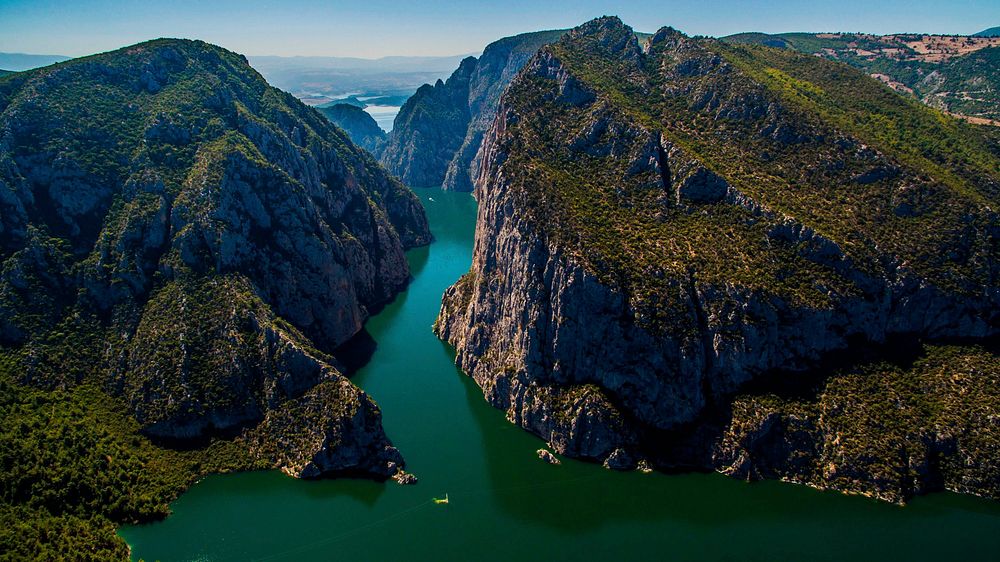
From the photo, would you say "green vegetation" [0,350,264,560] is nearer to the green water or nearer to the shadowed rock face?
the green water

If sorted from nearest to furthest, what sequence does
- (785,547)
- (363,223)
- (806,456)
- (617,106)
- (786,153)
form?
1. (785,547)
2. (806,456)
3. (786,153)
4. (617,106)
5. (363,223)

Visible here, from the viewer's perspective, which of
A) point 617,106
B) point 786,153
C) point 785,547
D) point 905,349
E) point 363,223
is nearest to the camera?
point 785,547

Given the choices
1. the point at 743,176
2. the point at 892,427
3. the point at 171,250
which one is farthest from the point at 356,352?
the point at 892,427

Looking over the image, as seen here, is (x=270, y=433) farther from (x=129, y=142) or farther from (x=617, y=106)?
(x=617, y=106)

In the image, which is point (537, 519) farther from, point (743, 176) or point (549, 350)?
point (743, 176)

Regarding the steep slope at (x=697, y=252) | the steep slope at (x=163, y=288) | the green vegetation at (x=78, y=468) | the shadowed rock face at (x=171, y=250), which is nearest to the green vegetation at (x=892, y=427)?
the steep slope at (x=697, y=252)

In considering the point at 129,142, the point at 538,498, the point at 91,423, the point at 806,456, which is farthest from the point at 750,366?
the point at 129,142

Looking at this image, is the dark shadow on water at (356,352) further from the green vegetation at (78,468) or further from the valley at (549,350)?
the green vegetation at (78,468)

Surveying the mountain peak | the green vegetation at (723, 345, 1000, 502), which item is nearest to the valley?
the green vegetation at (723, 345, 1000, 502)
